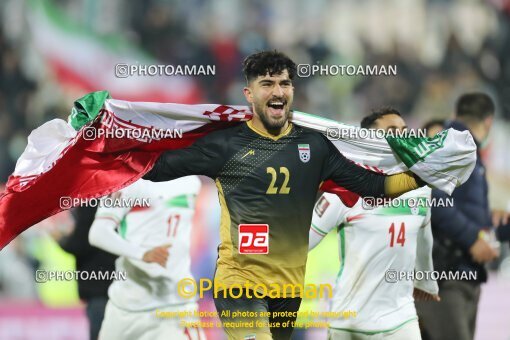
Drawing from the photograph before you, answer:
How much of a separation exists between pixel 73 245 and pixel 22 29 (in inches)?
233

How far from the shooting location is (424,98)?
44.5ft

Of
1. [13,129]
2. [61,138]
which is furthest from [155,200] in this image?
[13,129]

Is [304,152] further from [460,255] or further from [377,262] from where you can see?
[460,255]

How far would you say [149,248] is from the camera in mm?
7941

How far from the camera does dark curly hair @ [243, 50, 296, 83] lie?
605 cm

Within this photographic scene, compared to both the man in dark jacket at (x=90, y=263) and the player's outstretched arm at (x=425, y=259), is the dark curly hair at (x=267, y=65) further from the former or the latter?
the man in dark jacket at (x=90, y=263)

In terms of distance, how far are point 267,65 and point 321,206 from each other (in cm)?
154

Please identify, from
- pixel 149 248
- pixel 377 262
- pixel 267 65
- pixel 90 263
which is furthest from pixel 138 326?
pixel 267 65

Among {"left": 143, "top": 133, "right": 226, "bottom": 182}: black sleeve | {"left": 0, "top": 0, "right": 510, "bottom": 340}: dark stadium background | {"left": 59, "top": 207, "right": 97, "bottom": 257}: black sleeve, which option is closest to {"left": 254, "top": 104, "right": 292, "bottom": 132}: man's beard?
{"left": 143, "top": 133, "right": 226, "bottom": 182}: black sleeve

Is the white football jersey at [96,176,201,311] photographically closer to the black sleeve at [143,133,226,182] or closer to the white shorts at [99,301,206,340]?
the white shorts at [99,301,206,340]

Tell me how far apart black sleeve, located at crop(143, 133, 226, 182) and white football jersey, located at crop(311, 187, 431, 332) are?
4.37 ft

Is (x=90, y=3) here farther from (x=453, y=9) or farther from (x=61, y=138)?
(x=61, y=138)

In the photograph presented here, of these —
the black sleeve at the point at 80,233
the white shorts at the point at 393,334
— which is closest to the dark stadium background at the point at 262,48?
the black sleeve at the point at 80,233

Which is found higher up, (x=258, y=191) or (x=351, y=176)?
(x=351, y=176)
